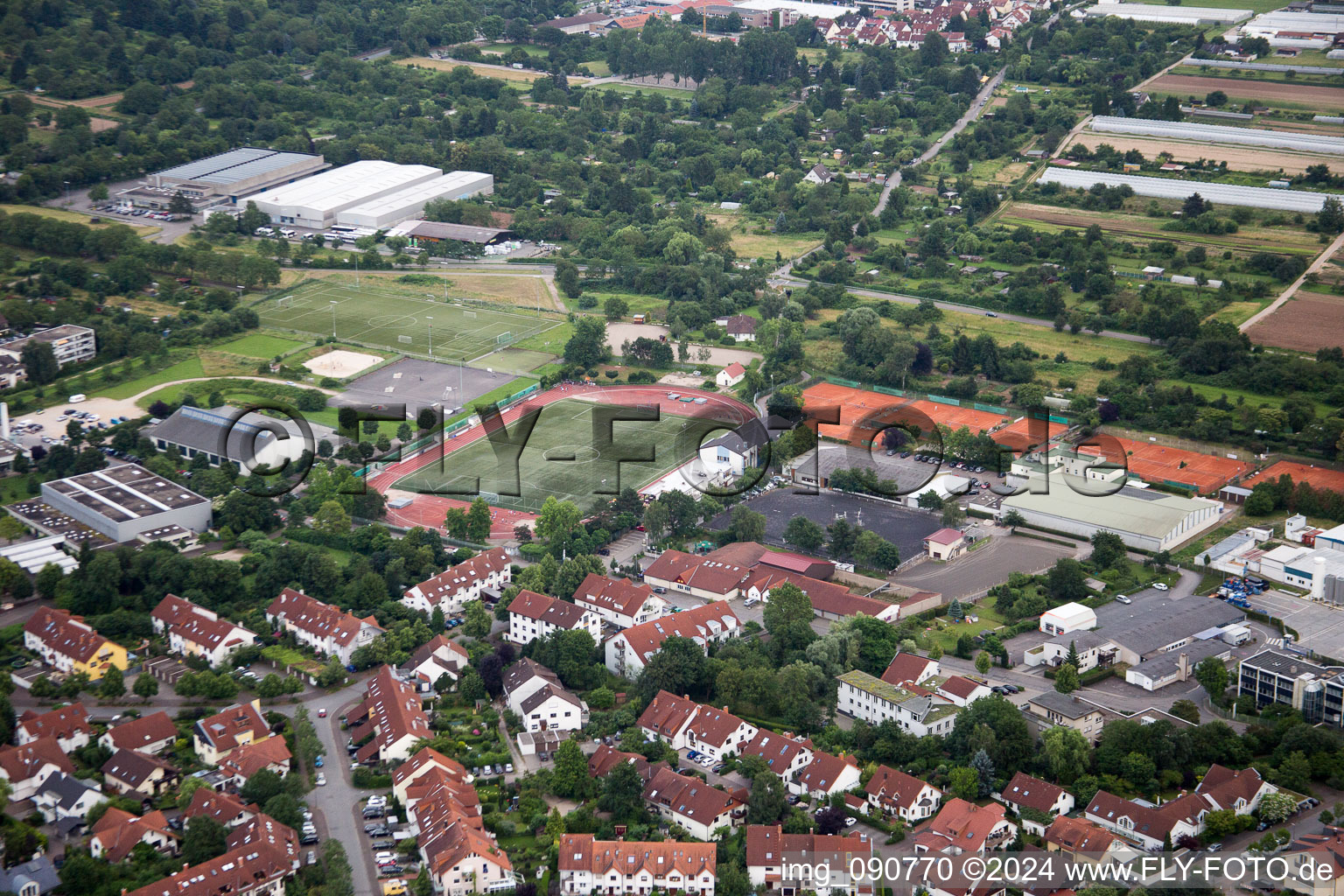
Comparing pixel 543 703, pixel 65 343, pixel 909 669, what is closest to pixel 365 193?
pixel 65 343

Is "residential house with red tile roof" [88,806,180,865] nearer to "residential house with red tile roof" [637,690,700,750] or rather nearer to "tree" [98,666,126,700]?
"tree" [98,666,126,700]

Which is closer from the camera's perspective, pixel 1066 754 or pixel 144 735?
pixel 1066 754

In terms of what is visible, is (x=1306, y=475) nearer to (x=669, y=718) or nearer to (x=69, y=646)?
(x=669, y=718)

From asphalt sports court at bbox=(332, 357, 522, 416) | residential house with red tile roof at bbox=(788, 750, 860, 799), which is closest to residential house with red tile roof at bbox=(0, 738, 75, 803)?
residential house with red tile roof at bbox=(788, 750, 860, 799)

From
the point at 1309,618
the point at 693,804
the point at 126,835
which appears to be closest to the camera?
the point at 126,835

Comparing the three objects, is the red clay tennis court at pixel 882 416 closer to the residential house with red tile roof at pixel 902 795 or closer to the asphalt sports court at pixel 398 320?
the asphalt sports court at pixel 398 320

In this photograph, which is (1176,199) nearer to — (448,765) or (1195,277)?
(1195,277)

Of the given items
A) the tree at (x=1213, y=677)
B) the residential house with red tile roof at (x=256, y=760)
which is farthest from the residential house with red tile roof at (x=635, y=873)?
the tree at (x=1213, y=677)
